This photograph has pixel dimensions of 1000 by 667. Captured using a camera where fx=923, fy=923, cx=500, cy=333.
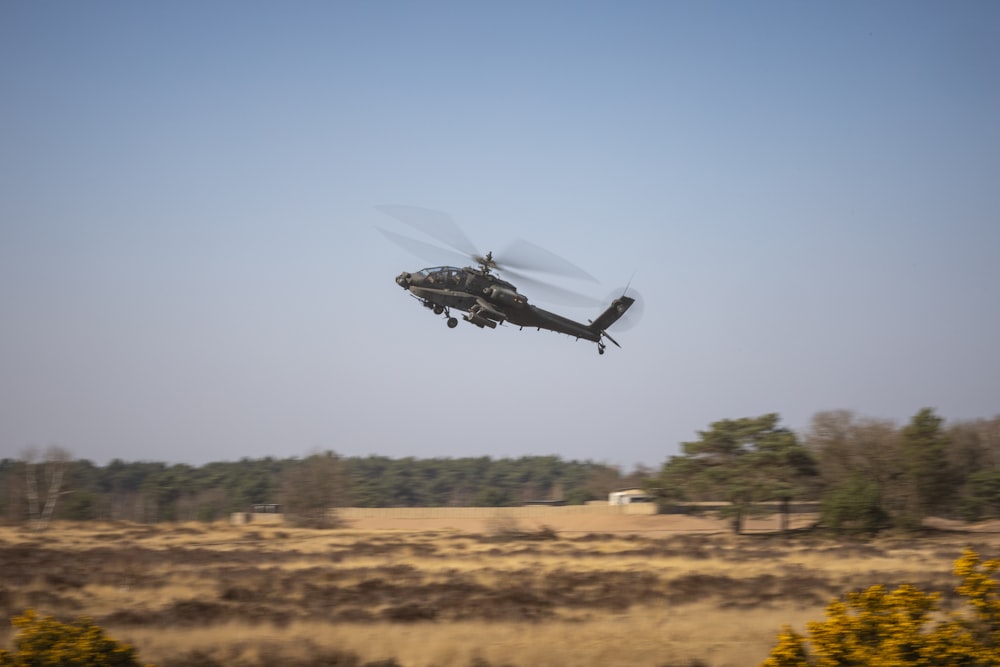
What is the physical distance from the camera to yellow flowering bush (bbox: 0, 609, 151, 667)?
1368 centimetres

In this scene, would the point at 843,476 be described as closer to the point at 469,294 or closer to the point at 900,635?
the point at 469,294

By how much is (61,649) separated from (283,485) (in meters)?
71.1

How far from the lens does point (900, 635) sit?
1353 cm

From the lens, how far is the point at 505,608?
1045 inches

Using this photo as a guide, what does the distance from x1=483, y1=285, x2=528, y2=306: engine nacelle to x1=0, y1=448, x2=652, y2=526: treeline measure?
3203 centimetres

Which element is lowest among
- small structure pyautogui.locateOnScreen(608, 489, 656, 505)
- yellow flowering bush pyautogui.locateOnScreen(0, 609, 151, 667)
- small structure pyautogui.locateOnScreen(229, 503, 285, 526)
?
yellow flowering bush pyautogui.locateOnScreen(0, 609, 151, 667)

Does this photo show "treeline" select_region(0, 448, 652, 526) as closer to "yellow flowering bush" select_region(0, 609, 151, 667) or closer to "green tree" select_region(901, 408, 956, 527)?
"green tree" select_region(901, 408, 956, 527)

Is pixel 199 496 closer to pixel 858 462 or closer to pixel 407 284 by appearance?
pixel 858 462

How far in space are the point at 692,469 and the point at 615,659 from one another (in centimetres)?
4213

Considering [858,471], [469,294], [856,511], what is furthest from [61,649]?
[858,471]

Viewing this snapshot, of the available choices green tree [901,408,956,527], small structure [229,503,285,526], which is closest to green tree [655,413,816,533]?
green tree [901,408,956,527]

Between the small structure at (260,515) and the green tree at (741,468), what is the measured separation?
37.2 metres

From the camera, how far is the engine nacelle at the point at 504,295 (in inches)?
1323

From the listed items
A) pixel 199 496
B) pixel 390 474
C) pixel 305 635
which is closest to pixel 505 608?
pixel 305 635
